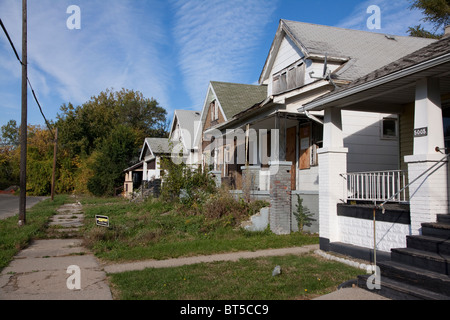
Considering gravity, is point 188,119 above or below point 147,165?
above

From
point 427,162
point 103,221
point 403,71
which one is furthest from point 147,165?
point 427,162

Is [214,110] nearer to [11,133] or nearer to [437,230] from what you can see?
[437,230]

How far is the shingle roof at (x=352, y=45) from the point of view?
13.0 metres

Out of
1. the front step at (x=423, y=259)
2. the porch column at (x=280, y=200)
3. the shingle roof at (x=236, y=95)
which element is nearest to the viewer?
the front step at (x=423, y=259)

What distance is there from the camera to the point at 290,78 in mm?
15031

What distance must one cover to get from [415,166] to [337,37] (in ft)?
33.3

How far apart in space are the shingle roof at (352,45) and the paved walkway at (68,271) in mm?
7070

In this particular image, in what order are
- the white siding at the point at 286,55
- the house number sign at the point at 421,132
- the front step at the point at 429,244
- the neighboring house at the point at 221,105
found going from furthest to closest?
the neighboring house at the point at 221,105 → the white siding at the point at 286,55 → the house number sign at the point at 421,132 → the front step at the point at 429,244

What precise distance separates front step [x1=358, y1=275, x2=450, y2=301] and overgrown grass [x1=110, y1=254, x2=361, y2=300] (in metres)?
0.82

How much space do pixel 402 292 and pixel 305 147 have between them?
935cm

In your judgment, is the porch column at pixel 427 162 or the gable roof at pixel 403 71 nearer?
the gable roof at pixel 403 71

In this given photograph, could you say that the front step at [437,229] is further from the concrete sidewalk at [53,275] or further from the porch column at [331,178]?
the concrete sidewalk at [53,275]

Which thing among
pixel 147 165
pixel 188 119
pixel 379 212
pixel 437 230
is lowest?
pixel 437 230

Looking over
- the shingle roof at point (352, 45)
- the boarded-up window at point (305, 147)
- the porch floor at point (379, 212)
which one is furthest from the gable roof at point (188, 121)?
the porch floor at point (379, 212)
